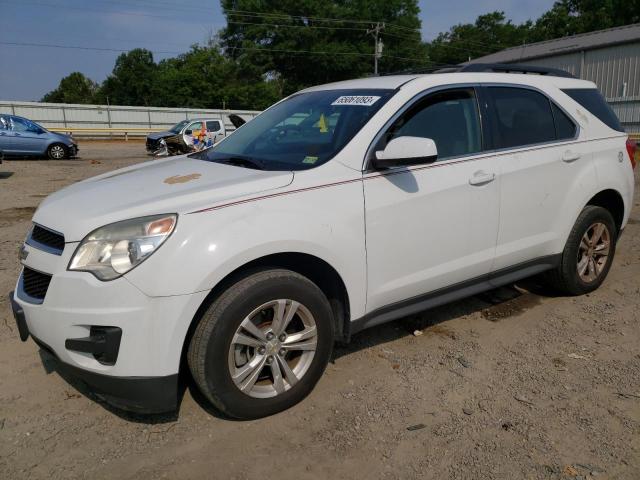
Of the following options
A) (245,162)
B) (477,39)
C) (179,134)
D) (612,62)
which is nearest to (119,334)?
(245,162)

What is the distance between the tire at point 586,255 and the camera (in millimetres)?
4242

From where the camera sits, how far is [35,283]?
2695mm

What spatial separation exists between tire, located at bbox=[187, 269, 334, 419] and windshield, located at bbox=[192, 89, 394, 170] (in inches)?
29.3

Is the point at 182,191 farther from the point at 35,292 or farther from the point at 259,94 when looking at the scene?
the point at 259,94

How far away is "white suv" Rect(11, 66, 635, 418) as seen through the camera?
246 cm

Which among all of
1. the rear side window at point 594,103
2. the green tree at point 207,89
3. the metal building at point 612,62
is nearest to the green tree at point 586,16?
the metal building at point 612,62

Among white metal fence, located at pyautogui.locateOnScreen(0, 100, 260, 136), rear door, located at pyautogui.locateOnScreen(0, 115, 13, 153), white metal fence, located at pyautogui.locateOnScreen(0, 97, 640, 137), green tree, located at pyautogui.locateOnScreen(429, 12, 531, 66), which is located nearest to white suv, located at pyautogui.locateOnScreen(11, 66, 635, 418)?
rear door, located at pyautogui.locateOnScreen(0, 115, 13, 153)

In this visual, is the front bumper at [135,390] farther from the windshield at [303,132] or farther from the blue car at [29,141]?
the blue car at [29,141]

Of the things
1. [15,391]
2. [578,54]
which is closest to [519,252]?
[15,391]

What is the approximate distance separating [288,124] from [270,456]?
215cm

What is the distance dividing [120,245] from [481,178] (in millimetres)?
2266

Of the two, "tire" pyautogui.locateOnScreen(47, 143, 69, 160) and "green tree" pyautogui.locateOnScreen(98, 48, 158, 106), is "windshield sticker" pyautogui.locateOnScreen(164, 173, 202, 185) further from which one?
"green tree" pyautogui.locateOnScreen(98, 48, 158, 106)

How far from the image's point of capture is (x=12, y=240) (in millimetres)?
6547

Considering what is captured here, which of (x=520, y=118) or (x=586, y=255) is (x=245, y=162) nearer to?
(x=520, y=118)
